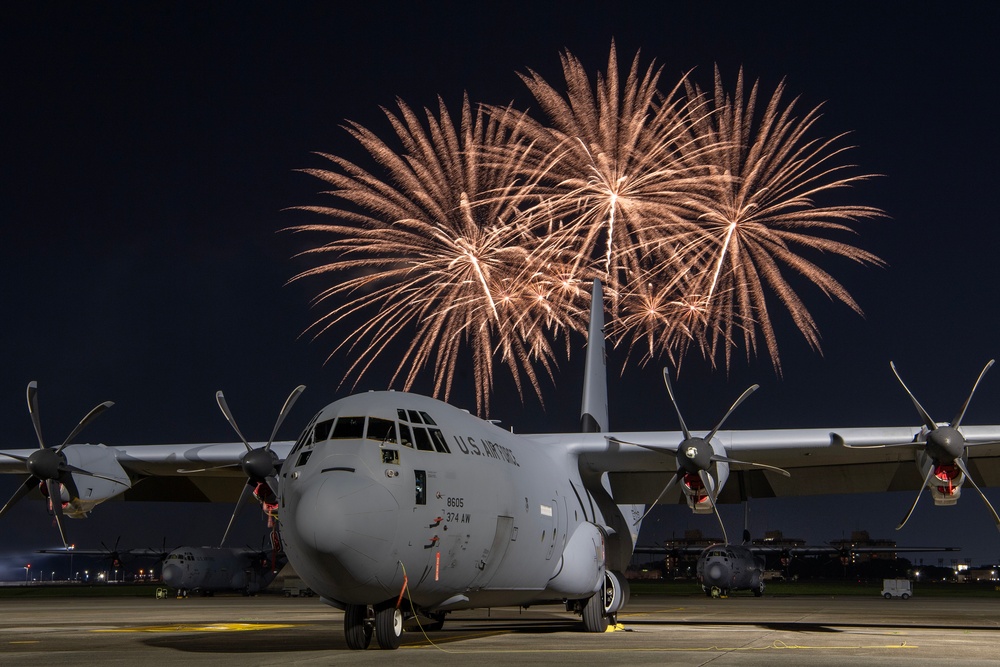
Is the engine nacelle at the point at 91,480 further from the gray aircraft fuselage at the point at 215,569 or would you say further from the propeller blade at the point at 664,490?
the gray aircraft fuselage at the point at 215,569

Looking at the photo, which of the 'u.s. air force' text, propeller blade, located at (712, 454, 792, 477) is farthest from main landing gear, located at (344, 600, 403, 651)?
propeller blade, located at (712, 454, 792, 477)

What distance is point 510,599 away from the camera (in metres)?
15.7

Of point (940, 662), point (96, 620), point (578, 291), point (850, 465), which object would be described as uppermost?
point (578, 291)

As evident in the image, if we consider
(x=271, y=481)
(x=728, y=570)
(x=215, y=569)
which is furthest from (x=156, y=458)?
(x=728, y=570)

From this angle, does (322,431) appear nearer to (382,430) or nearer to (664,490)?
(382,430)

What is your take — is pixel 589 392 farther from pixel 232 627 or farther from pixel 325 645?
pixel 325 645

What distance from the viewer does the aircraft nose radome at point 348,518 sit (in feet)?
36.5

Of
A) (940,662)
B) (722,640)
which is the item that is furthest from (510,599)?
(940,662)

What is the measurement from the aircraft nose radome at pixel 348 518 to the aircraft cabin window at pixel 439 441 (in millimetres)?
1519

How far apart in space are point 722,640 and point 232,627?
1006 centimetres

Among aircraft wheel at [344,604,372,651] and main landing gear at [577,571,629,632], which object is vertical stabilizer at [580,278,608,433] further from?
aircraft wheel at [344,604,372,651]

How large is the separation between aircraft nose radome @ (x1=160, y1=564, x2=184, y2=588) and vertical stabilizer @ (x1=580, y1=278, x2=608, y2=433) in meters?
28.8

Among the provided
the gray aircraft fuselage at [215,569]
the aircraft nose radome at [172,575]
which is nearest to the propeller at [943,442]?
the gray aircraft fuselage at [215,569]

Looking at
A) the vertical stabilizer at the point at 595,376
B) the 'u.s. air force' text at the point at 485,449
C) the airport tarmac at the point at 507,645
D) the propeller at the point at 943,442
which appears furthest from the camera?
the vertical stabilizer at the point at 595,376
